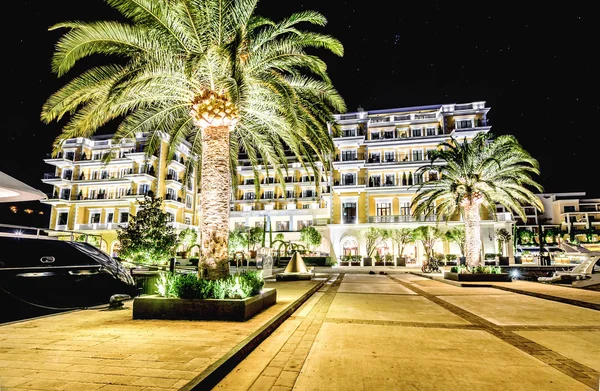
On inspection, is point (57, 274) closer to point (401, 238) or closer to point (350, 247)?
point (401, 238)

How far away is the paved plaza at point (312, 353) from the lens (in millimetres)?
3596

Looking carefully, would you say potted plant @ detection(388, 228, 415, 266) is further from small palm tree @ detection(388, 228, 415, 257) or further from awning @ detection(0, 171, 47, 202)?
awning @ detection(0, 171, 47, 202)

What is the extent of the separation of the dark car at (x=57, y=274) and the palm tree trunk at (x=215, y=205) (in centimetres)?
243

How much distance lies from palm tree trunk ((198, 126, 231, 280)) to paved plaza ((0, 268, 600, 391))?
157cm

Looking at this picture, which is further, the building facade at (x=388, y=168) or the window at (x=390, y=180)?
the window at (x=390, y=180)

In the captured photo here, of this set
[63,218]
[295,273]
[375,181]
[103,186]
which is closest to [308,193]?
[375,181]

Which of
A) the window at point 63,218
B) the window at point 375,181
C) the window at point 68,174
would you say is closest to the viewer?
the window at point 375,181

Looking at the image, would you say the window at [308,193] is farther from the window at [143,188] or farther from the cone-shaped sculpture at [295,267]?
the cone-shaped sculpture at [295,267]

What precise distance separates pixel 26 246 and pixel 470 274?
17.3m

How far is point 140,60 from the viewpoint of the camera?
8.40 m

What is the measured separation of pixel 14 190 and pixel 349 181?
1610 inches

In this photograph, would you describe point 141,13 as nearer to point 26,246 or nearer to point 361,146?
point 26,246

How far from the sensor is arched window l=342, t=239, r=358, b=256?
139ft

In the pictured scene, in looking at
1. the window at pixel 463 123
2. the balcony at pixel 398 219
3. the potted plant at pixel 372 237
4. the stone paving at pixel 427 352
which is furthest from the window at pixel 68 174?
the window at pixel 463 123
